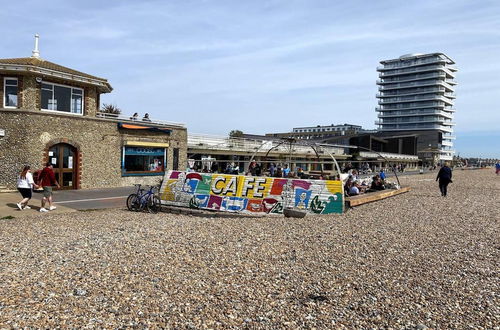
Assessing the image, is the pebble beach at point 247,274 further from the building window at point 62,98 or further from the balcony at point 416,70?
the balcony at point 416,70

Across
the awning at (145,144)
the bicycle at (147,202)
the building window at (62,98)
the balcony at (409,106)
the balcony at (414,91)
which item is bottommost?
the bicycle at (147,202)

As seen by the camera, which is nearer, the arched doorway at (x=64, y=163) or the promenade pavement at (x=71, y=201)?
the promenade pavement at (x=71, y=201)

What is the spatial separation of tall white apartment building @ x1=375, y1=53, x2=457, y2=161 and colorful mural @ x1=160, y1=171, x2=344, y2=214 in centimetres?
12854

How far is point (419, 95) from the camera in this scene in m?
142

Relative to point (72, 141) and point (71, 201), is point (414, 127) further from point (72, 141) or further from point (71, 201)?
point (71, 201)

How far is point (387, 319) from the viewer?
5156mm

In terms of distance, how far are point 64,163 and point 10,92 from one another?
4.50 m

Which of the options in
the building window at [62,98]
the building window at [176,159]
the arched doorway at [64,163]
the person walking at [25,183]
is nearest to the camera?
the person walking at [25,183]

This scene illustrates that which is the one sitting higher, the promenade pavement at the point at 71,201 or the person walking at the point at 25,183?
the person walking at the point at 25,183

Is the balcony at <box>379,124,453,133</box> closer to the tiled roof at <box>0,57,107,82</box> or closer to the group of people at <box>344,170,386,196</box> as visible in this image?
the group of people at <box>344,170,386,196</box>

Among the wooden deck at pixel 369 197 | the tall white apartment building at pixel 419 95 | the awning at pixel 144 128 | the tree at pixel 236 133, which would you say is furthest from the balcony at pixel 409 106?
the awning at pixel 144 128

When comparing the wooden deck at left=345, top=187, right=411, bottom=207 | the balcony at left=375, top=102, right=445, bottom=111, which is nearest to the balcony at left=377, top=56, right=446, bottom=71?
the balcony at left=375, top=102, right=445, bottom=111

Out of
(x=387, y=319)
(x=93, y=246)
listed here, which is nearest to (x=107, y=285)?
(x=93, y=246)

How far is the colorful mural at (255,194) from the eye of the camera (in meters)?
13.6
